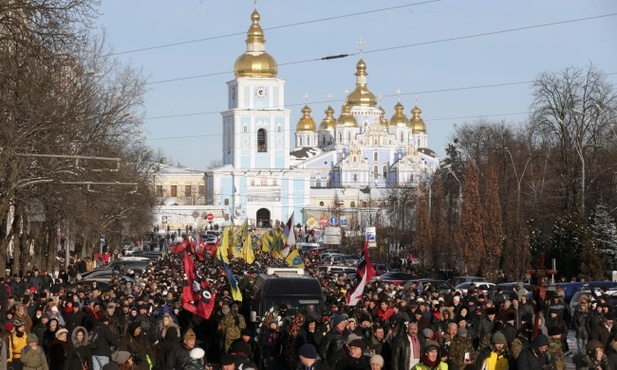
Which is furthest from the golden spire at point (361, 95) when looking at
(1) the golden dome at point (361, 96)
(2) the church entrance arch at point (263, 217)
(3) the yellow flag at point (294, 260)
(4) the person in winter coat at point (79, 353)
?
(4) the person in winter coat at point (79, 353)

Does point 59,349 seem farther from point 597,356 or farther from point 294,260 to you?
point 294,260

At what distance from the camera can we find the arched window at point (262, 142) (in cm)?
13900

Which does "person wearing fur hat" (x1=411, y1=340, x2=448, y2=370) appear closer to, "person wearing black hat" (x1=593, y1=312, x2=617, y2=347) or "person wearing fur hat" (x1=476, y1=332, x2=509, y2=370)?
"person wearing fur hat" (x1=476, y1=332, x2=509, y2=370)

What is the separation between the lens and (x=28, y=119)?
3394 cm

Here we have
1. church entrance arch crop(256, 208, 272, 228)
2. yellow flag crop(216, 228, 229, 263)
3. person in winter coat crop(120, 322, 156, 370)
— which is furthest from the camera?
church entrance arch crop(256, 208, 272, 228)

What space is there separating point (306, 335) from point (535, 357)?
4.72 metres

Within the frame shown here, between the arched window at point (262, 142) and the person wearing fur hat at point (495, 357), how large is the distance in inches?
4901

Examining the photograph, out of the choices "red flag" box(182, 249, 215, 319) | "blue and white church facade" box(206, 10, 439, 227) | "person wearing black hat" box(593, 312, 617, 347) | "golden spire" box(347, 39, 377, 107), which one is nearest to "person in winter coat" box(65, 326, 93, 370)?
"red flag" box(182, 249, 215, 319)

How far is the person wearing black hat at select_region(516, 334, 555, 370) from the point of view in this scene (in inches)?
559

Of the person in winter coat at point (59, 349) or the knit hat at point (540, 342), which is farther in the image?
the person in winter coat at point (59, 349)

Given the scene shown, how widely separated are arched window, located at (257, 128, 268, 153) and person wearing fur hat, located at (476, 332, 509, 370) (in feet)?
408

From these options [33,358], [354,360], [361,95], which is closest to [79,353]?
[33,358]

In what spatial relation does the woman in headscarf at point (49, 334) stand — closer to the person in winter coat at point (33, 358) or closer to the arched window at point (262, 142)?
the person in winter coat at point (33, 358)

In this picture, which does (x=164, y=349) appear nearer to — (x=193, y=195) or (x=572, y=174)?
(x=572, y=174)
